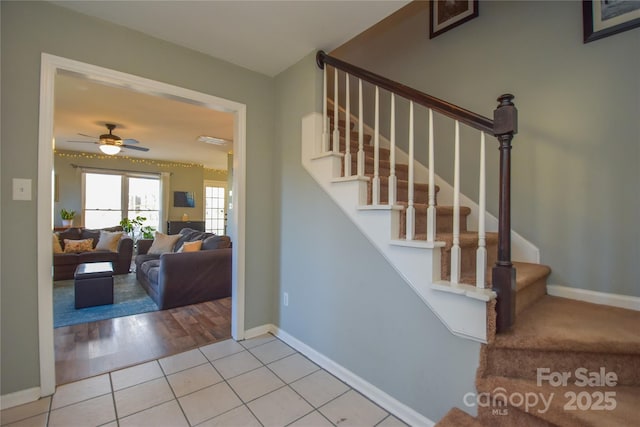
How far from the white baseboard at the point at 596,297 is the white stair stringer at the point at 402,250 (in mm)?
994

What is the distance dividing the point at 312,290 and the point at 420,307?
950mm

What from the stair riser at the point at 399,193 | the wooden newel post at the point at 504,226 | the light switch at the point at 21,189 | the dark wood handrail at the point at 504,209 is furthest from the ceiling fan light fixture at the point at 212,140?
the wooden newel post at the point at 504,226

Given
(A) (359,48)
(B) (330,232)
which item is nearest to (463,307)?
(B) (330,232)

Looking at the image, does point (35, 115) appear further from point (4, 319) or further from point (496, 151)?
point (496, 151)

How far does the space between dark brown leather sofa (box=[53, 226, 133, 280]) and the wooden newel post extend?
18.1 ft

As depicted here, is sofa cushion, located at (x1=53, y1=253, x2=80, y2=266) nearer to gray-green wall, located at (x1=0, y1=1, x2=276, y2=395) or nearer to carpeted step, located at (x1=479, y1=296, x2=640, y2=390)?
gray-green wall, located at (x1=0, y1=1, x2=276, y2=395)

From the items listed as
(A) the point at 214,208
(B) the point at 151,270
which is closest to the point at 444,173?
(B) the point at 151,270

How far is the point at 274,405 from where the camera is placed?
5.50 ft

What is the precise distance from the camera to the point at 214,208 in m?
8.52

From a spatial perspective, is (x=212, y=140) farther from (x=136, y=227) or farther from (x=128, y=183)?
(x=136, y=227)

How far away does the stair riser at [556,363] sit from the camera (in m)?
1.23

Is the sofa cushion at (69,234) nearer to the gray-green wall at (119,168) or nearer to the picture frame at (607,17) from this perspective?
the gray-green wall at (119,168)

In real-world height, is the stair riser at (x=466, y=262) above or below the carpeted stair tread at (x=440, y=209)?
below

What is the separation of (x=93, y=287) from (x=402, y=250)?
11.8 ft
